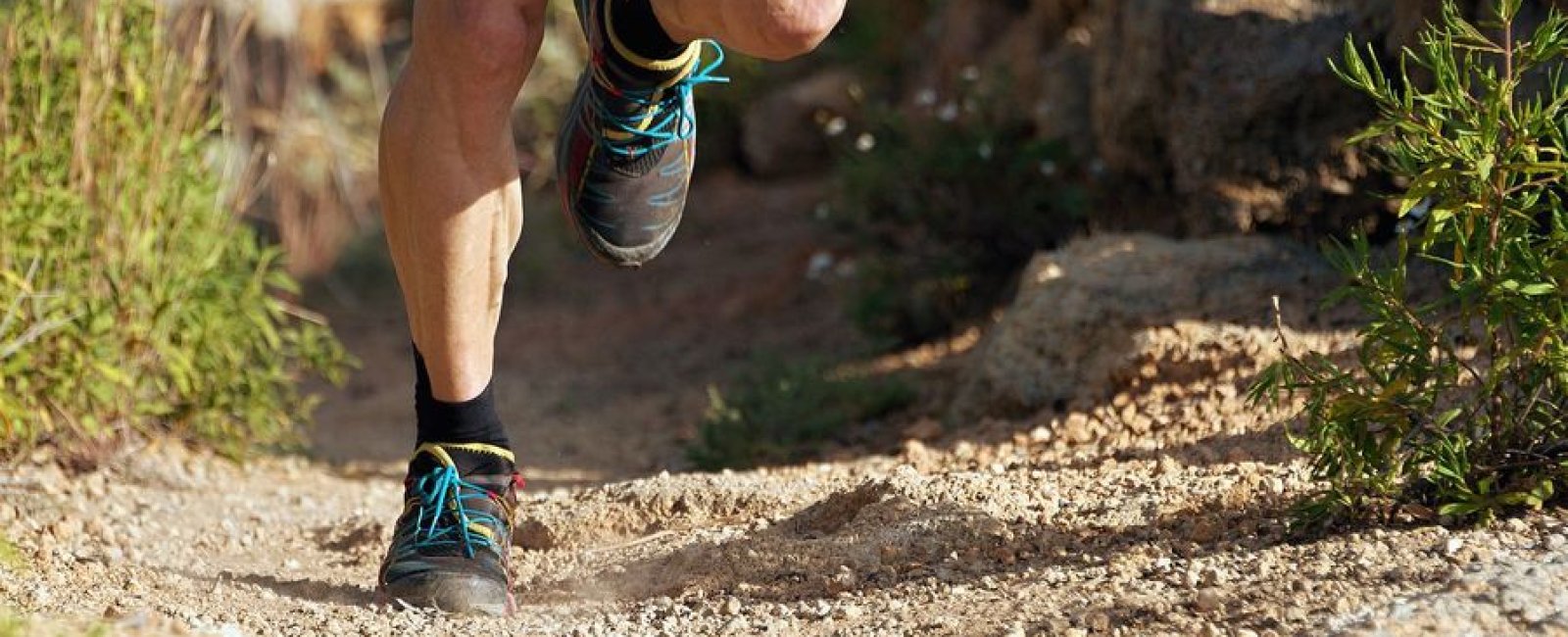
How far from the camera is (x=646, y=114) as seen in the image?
300 cm

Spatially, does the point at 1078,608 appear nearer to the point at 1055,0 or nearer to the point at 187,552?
the point at 187,552

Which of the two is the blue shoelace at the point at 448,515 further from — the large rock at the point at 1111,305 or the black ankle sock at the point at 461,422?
the large rock at the point at 1111,305

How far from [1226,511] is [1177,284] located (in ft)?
5.53

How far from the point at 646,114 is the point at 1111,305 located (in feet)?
5.91

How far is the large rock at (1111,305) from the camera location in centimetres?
437

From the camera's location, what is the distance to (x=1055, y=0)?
6422mm

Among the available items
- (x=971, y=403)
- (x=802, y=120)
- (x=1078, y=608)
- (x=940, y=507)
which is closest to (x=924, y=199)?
(x=971, y=403)

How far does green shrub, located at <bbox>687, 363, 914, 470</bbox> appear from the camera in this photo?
16.1 feet

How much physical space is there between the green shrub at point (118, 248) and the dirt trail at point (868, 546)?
0.54ft

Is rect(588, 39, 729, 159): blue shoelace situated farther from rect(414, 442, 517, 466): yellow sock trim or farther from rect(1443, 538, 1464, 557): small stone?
rect(1443, 538, 1464, 557): small stone

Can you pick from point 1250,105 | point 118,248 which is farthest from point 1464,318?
point 118,248

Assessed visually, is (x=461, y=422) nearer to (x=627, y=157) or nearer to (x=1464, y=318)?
(x=627, y=157)

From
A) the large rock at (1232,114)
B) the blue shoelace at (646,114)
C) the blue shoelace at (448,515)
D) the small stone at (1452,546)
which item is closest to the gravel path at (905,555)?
the small stone at (1452,546)

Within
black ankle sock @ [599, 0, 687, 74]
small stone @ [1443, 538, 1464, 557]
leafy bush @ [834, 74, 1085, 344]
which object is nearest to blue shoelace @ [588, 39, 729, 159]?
black ankle sock @ [599, 0, 687, 74]
